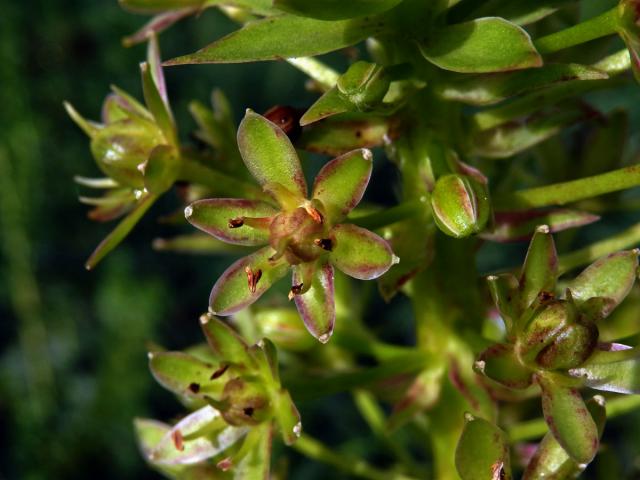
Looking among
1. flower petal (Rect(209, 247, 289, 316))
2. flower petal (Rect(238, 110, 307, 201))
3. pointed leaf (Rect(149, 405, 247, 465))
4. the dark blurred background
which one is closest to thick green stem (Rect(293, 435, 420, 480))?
pointed leaf (Rect(149, 405, 247, 465))

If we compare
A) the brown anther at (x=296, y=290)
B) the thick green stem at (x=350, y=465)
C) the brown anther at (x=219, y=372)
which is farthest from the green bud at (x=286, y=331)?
the brown anther at (x=296, y=290)

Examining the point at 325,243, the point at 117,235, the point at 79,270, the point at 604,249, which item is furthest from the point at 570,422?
the point at 79,270

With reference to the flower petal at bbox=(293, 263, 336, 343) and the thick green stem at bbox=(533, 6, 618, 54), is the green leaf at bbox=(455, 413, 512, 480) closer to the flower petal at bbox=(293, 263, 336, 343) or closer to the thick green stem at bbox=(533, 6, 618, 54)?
the flower petal at bbox=(293, 263, 336, 343)

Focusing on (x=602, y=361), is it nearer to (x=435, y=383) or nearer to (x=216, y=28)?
(x=435, y=383)

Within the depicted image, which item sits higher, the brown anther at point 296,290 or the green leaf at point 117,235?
the green leaf at point 117,235

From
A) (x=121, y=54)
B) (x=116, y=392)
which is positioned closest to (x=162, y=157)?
(x=116, y=392)

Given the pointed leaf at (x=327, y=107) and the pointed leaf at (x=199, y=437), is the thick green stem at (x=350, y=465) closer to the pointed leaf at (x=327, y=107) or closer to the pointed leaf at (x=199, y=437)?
the pointed leaf at (x=199, y=437)
